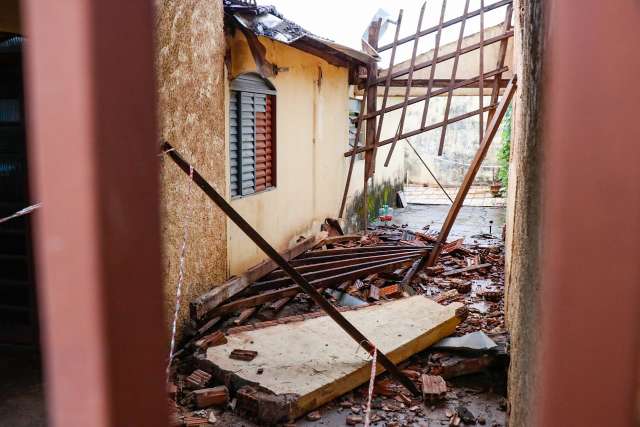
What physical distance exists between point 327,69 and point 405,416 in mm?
7764

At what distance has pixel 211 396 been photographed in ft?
13.8

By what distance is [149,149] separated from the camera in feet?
2.65

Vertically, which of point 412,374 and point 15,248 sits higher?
point 15,248

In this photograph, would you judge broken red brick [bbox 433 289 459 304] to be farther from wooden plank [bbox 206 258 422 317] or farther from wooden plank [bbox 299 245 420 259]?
wooden plank [bbox 299 245 420 259]

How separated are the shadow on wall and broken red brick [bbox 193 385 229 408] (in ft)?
25.7

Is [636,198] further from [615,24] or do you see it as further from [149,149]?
[149,149]

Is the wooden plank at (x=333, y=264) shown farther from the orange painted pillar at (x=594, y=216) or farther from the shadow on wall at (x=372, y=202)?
the orange painted pillar at (x=594, y=216)

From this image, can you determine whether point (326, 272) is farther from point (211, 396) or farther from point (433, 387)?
point (211, 396)

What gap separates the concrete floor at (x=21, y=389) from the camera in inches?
159

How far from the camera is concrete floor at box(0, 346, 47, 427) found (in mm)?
4051

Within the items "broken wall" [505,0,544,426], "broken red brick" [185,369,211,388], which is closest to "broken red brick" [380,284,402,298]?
"broken red brick" [185,369,211,388]

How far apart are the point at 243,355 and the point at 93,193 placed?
4107 millimetres

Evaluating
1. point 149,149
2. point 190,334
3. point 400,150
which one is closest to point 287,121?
point 190,334

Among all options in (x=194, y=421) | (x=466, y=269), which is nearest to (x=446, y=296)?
(x=466, y=269)
